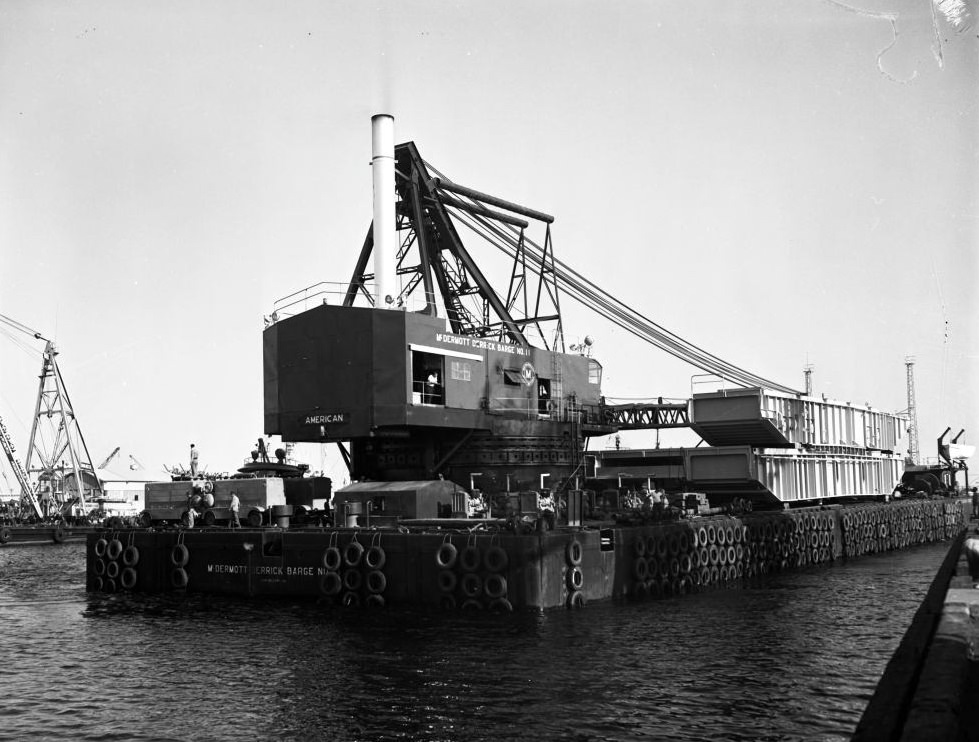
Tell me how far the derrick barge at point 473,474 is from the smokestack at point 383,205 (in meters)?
0.12

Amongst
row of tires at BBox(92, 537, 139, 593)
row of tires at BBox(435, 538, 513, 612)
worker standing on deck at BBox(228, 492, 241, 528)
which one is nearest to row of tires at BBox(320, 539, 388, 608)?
row of tires at BBox(435, 538, 513, 612)

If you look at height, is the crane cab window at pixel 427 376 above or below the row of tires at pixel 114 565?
above

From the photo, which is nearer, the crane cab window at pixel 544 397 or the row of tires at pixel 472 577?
the row of tires at pixel 472 577

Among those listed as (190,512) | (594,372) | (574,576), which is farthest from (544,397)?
(574,576)

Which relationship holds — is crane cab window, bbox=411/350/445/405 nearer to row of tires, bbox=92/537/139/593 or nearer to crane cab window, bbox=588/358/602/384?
crane cab window, bbox=588/358/602/384

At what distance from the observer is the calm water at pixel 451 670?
64.5 feet

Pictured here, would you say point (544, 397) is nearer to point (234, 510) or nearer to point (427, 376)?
point (427, 376)

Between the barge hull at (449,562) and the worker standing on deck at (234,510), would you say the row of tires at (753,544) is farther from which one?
the worker standing on deck at (234,510)

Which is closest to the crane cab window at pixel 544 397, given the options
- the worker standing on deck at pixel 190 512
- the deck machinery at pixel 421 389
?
Answer: the deck machinery at pixel 421 389

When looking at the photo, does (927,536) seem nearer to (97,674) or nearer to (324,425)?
(324,425)

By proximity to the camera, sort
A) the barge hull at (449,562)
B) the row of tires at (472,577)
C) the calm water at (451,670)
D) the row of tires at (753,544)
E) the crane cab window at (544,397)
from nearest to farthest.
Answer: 1. the calm water at (451,670)
2. the row of tires at (472,577)
3. the barge hull at (449,562)
4. the row of tires at (753,544)
5. the crane cab window at (544,397)

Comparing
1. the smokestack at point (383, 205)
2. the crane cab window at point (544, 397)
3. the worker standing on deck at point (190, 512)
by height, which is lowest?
the worker standing on deck at point (190, 512)

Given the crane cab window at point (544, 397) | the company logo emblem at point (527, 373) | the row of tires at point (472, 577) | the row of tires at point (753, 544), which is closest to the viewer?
the row of tires at point (472, 577)

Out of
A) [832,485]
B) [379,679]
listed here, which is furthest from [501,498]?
[832,485]
